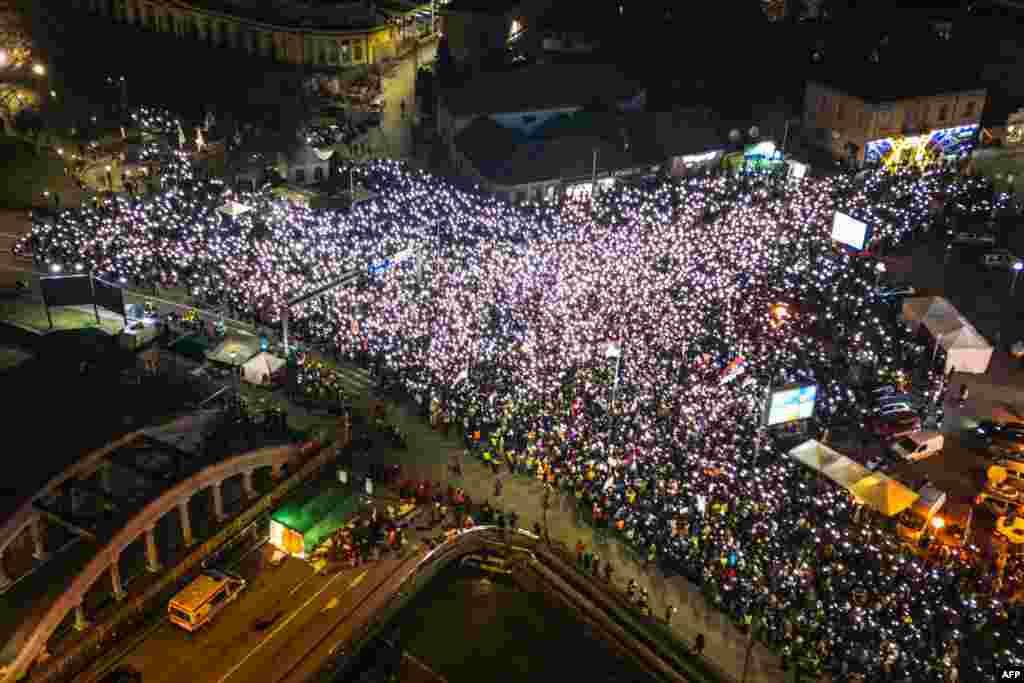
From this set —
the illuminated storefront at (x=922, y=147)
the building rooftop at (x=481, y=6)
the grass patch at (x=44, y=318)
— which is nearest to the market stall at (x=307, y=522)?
the grass patch at (x=44, y=318)

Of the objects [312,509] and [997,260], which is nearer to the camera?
[312,509]

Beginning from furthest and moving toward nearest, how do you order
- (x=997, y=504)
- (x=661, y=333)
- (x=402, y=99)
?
(x=402, y=99)
(x=661, y=333)
(x=997, y=504)

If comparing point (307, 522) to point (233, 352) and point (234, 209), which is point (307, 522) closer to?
point (233, 352)

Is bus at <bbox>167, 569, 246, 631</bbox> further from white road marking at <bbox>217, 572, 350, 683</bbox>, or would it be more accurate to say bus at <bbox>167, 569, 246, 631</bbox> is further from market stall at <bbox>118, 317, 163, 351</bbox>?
market stall at <bbox>118, 317, 163, 351</bbox>

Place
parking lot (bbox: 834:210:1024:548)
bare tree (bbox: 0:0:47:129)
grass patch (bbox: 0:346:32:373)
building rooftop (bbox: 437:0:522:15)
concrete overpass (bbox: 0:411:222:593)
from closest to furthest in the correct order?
concrete overpass (bbox: 0:411:222:593) → grass patch (bbox: 0:346:32:373) → parking lot (bbox: 834:210:1024:548) → bare tree (bbox: 0:0:47:129) → building rooftop (bbox: 437:0:522:15)

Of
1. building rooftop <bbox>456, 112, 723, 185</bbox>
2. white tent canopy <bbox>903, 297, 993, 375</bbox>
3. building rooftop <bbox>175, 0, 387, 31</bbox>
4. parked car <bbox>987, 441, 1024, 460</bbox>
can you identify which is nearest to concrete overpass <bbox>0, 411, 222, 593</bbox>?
building rooftop <bbox>456, 112, 723, 185</bbox>

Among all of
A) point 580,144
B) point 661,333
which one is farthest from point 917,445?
point 580,144

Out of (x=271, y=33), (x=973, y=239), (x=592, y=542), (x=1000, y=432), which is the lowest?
(x=592, y=542)

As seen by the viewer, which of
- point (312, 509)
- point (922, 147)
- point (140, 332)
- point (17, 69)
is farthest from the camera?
point (17, 69)

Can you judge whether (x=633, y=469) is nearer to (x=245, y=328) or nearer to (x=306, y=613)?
(x=306, y=613)
